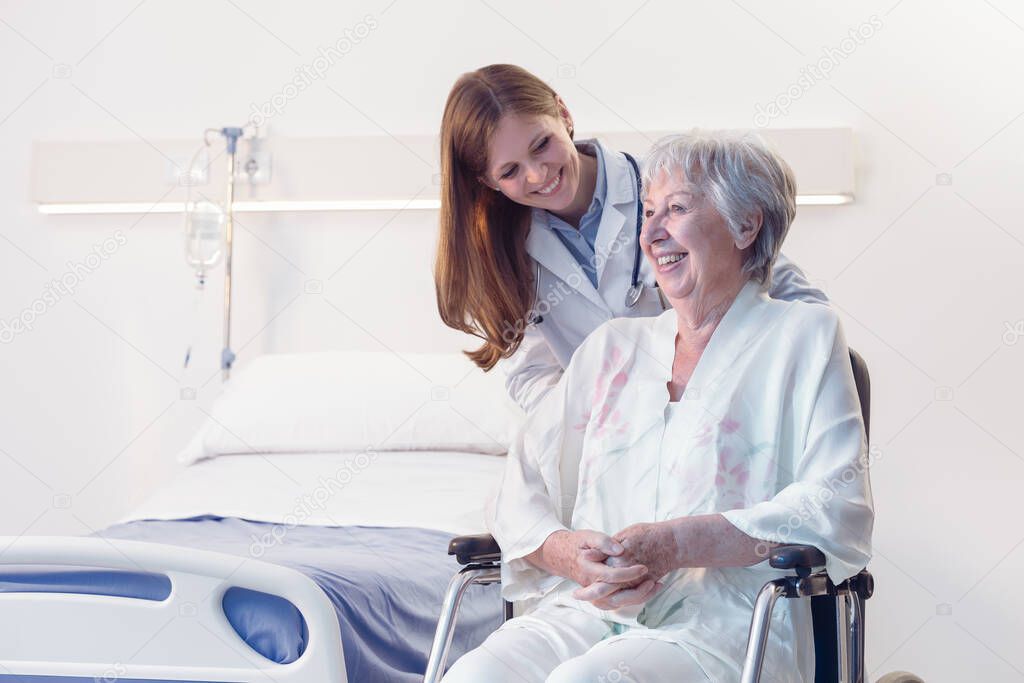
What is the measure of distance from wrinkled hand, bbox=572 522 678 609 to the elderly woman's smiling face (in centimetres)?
38

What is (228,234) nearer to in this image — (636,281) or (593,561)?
(636,281)

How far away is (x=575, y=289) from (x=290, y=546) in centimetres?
83

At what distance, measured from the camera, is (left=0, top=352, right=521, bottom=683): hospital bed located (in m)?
1.76

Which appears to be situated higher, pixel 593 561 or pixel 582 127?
pixel 582 127

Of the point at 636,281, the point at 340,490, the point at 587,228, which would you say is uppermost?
the point at 587,228

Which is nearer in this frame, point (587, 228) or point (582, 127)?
point (587, 228)

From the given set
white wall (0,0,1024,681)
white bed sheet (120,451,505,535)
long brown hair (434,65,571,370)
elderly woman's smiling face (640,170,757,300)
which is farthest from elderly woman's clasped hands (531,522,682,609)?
white wall (0,0,1024,681)

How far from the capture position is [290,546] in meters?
2.28

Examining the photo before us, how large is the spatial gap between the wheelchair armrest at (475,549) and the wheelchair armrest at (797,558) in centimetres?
44

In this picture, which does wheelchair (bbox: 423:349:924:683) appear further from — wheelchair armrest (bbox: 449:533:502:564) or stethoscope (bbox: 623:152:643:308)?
stethoscope (bbox: 623:152:643:308)

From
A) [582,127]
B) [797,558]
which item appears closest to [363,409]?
[582,127]

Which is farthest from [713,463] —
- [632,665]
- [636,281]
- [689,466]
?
[636,281]

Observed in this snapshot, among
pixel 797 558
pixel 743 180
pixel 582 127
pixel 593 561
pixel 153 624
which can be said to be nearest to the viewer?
pixel 797 558

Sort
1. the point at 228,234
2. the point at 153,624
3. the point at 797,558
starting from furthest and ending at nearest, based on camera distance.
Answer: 1. the point at 228,234
2. the point at 153,624
3. the point at 797,558
